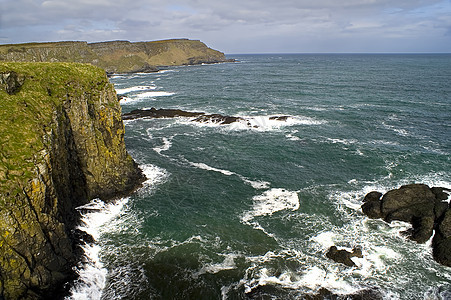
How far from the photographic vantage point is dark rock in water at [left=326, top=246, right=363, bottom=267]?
2307cm

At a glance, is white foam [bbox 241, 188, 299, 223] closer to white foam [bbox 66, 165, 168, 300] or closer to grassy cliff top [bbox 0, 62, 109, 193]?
white foam [bbox 66, 165, 168, 300]

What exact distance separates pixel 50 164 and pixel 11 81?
31.6 feet

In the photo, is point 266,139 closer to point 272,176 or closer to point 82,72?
point 272,176

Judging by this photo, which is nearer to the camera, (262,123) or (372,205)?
(372,205)

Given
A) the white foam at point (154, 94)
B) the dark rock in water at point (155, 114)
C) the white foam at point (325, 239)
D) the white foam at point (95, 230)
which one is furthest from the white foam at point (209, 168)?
the white foam at point (154, 94)

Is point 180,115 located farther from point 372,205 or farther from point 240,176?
point 372,205

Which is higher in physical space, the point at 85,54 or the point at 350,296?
the point at 85,54

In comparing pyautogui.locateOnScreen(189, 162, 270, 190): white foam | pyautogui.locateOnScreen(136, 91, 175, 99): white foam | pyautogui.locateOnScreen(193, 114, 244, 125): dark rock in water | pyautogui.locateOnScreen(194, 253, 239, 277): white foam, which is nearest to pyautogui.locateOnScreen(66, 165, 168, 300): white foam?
pyautogui.locateOnScreen(189, 162, 270, 190): white foam

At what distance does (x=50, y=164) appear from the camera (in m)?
23.5

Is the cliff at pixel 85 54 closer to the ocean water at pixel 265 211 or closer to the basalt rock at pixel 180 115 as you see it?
the basalt rock at pixel 180 115

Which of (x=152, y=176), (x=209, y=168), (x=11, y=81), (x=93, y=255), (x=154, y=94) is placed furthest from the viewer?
(x=154, y=94)

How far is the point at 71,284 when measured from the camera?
2069 cm

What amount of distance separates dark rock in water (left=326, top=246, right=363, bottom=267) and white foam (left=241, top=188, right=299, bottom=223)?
23.0 feet

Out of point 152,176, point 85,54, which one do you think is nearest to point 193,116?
point 152,176
